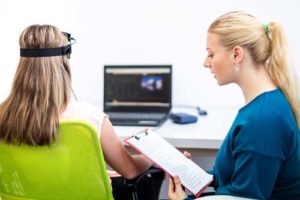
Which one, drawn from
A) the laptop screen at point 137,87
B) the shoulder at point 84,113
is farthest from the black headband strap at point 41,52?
the laptop screen at point 137,87

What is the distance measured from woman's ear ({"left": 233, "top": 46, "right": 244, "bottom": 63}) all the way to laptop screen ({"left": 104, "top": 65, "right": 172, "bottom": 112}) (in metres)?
0.95

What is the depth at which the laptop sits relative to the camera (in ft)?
7.11

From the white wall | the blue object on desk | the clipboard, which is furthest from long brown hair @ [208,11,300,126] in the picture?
the white wall

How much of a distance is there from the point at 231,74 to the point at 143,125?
29.6 inches

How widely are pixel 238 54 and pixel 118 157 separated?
0.59m

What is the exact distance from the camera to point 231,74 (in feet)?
4.16

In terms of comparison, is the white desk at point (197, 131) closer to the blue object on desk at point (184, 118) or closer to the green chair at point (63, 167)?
the blue object on desk at point (184, 118)

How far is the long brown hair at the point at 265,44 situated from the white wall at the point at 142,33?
1.03 meters

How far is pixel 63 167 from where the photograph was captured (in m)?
1.15

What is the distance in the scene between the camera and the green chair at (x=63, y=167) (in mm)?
1109

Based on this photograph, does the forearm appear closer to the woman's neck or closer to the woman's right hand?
the woman's right hand

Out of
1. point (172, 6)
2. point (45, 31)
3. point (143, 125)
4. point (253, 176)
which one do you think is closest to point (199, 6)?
point (172, 6)

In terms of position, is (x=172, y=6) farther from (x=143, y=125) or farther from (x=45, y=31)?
(x=45, y=31)

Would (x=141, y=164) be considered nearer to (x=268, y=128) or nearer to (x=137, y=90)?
(x=268, y=128)
